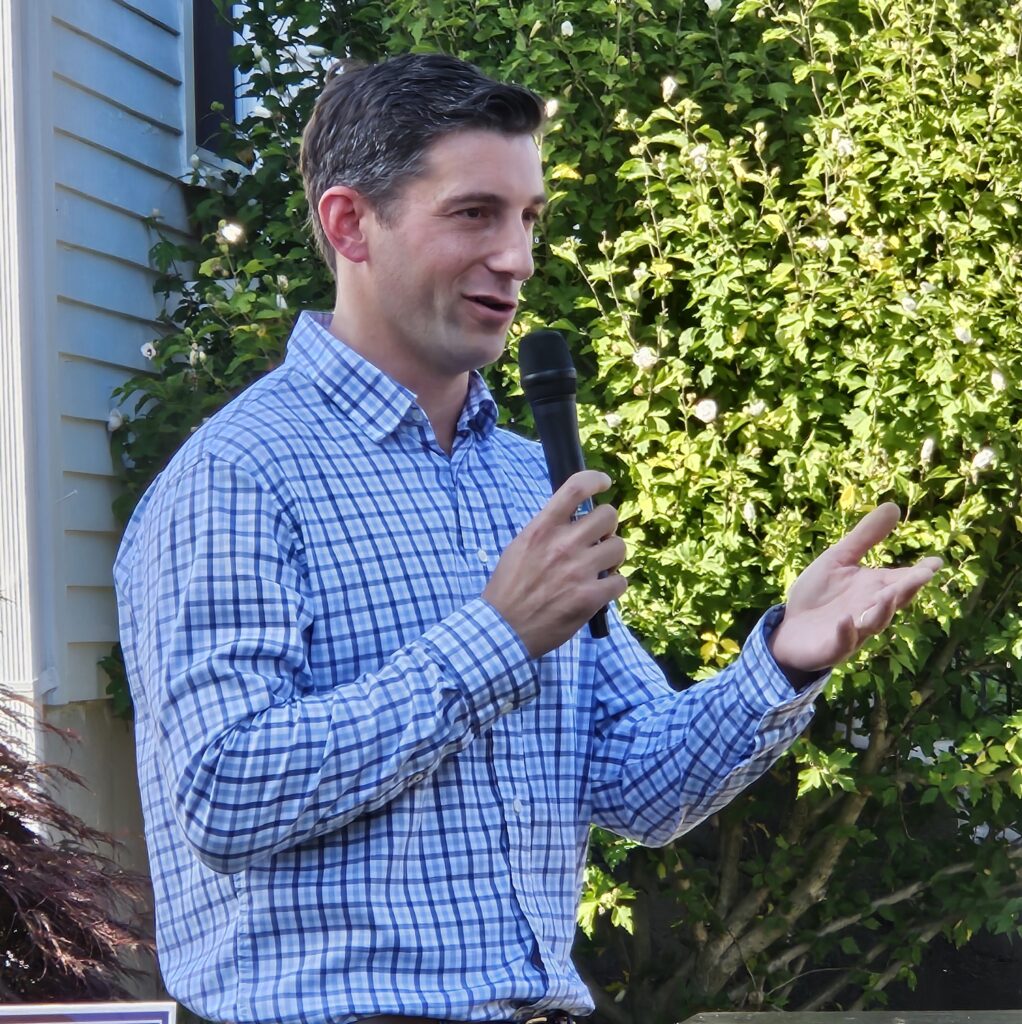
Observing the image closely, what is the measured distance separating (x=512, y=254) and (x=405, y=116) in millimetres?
235

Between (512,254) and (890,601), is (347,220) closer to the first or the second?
(512,254)

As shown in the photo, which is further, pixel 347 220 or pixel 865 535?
pixel 347 220

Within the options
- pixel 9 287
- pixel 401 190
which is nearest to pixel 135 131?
pixel 9 287

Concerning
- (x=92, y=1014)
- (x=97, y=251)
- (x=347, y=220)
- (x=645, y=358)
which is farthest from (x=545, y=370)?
(x=97, y=251)

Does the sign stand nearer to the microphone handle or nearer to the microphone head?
the microphone handle

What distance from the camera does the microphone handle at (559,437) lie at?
6.29 feet

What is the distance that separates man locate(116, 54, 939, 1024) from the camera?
62.9 inches

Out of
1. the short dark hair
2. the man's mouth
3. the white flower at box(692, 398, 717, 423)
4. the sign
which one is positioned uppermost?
the short dark hair

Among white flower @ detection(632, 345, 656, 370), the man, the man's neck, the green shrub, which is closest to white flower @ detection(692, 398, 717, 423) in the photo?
the green shrub

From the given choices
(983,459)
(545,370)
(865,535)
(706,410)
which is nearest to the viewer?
(865,535)

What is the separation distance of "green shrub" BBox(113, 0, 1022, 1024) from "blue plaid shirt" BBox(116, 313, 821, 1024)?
8.02 ft

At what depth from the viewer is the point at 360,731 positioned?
156 cm

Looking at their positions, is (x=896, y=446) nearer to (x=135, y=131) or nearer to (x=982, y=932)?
(x=982, y=932)

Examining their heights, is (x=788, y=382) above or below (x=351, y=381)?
above
